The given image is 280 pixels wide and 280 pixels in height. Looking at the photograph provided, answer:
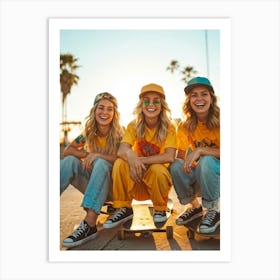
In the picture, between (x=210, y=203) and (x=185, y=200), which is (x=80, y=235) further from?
(x=210, y=203)

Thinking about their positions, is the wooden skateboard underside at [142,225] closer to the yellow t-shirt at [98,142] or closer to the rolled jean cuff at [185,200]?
the rolled jean cuff at [185,200]

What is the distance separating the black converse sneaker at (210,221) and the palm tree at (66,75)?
1060mm

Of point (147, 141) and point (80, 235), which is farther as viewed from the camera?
point (147, 141)

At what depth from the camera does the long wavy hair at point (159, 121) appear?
2.96 m

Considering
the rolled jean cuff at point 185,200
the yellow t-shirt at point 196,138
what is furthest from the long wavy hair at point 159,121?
the rolled jean cuff at point 185,200

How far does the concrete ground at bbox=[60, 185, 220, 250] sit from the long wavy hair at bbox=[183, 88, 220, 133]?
18.3 inches

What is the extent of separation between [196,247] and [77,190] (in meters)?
0.94

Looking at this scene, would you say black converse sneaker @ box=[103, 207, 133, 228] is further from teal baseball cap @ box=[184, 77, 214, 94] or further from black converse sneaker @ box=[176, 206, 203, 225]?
teal baseball cap @ box=[184, 77, 214, 94]

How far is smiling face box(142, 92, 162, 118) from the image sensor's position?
2.97 meters

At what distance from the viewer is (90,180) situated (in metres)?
2.84

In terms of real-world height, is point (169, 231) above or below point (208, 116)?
below
